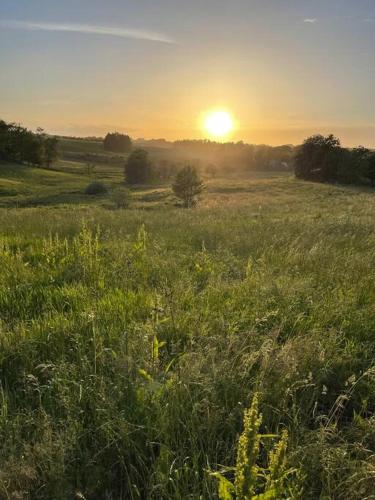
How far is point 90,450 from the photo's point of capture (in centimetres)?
230

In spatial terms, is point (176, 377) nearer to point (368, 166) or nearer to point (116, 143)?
point (368, 166)

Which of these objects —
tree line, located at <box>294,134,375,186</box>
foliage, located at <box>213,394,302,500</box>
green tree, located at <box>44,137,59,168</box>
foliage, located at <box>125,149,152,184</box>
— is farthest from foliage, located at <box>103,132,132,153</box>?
foliage, located at <box>213,394,302,500</box>

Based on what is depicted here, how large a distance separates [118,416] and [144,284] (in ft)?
8.13

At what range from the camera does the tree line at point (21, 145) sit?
3254 inches

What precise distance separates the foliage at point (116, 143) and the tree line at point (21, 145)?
70.5 meters

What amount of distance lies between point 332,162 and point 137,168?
42.2 m

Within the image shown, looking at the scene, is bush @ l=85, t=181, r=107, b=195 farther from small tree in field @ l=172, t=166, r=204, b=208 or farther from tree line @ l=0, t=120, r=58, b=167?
tree line @ l=0, t=120, r=58, b=167

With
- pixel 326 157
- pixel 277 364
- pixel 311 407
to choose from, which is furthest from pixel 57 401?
pixel 326 157

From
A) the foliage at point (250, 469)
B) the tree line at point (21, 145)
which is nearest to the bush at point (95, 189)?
the tree line at point (21, 145)

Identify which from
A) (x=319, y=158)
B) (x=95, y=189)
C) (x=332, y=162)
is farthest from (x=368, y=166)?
(x=95, y=189)

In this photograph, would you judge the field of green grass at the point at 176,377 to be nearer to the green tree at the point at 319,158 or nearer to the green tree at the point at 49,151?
the green tree at the point at 319,158

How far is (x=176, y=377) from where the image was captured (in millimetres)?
2666

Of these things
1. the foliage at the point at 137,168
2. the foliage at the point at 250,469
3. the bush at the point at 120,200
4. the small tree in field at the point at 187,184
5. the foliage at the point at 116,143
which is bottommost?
the bush at the point at 120,200

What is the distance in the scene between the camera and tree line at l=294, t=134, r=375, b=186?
205ft
